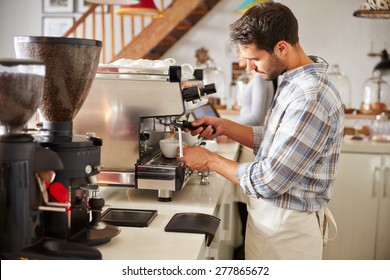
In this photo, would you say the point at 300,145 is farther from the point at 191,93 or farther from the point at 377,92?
the point at 377,92

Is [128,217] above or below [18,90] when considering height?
below

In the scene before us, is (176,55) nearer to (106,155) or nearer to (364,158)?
(364,158)

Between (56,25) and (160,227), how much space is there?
566 cm

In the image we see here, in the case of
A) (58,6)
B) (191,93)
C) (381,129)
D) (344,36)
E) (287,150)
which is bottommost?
(381,129)

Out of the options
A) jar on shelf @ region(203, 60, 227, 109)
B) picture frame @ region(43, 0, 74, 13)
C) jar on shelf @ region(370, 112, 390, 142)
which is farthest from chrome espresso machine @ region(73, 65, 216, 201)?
picture frame @ region(43, 0, 74, 13)

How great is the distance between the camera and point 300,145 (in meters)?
1.39

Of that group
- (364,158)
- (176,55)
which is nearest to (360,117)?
(364,158)

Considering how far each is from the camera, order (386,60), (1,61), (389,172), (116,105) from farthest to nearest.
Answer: (386,60), (389,172), (116,105), (1,61)

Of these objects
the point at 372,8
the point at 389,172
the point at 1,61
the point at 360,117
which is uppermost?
the point at 372,8

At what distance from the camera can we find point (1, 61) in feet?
3.17

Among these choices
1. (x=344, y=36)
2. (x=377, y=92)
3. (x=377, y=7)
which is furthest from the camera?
(x=344, y=36)

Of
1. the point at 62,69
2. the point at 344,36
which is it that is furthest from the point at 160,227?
the point at 344,36

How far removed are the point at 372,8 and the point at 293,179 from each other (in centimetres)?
254

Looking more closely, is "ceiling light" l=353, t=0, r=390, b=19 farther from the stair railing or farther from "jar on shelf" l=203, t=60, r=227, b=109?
the stair railing
